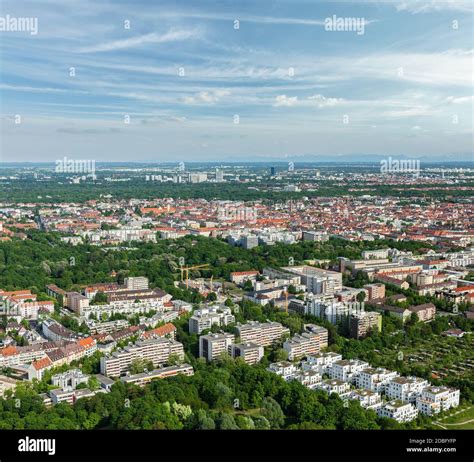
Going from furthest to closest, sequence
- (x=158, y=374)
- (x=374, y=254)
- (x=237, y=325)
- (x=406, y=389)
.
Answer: (x=374, y=254) < (x=237, y=325) < (x=158, y=374) < (x=406, y=389)

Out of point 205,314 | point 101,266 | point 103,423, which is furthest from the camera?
point 101,266

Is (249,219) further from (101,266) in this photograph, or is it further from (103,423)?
(103,423)

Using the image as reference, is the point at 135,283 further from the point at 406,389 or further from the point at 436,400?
the point at 436,400

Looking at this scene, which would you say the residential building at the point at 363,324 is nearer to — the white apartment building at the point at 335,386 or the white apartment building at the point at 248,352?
the white apartment building at the point at 248,352

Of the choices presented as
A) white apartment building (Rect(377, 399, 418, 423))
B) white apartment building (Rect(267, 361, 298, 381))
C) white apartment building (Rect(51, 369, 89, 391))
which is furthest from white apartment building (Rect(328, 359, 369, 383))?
white apartment building (Rect(51, 369, 89, 391))

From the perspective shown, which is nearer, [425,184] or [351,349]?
[351,349]

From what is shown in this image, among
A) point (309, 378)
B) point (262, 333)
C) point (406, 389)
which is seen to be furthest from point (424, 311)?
point (309, 378)
